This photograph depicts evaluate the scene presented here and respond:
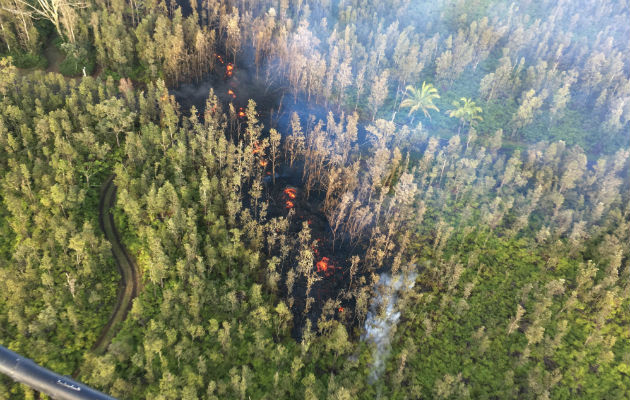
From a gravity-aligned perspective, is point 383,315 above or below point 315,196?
below

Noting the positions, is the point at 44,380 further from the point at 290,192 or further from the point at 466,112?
the point at 466,112

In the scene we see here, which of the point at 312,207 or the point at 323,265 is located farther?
the point at 312,207

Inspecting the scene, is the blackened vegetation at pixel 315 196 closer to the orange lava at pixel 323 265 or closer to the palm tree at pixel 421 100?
the orange lava at pixel 323 265

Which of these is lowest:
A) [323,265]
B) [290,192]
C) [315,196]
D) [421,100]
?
[323,265]

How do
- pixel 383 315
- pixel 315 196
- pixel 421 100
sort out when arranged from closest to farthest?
pixel 383 315, pixel 315 196, pixel 421 100

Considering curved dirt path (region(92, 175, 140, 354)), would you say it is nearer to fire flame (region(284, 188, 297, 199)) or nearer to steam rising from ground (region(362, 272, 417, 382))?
fire flame (region(284, 188, 297, 199))

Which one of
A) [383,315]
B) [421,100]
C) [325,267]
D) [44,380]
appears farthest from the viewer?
[421,100]

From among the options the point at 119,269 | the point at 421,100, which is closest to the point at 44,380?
the point at 119,269
